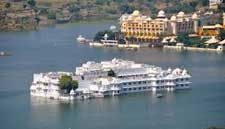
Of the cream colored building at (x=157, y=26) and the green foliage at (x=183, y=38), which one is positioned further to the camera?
the cream colored building at (x=157, y=26)

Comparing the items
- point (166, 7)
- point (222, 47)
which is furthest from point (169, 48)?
point (166, 7)

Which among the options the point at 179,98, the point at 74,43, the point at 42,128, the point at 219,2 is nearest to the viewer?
the point at 42,128

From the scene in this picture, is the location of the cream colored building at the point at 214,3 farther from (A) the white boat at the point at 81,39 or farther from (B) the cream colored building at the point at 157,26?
(A) the white boat at the point at 81,39

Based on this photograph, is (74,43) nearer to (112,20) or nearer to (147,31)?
(147,31)

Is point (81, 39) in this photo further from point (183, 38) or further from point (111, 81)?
point (111, 81)

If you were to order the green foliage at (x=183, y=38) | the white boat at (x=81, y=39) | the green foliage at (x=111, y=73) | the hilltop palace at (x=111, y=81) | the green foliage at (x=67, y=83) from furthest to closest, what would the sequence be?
the white boat at (x=81, y=39) → the green foliage at (x=183, y=38) → the green foliage at (x=111, y=73) → the hilltop palace at (x=111, y=81) → the green foliage at (x=67, y=83)

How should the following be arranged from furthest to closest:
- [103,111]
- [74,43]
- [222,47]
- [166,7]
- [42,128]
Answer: [166,7]
[74,43]
[222,47]
[103,111]
[42,128]

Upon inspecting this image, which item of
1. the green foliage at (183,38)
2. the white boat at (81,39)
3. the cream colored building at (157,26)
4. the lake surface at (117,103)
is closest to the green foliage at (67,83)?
the lake surface at (117,103)
